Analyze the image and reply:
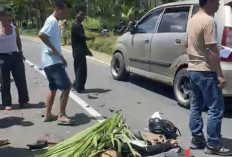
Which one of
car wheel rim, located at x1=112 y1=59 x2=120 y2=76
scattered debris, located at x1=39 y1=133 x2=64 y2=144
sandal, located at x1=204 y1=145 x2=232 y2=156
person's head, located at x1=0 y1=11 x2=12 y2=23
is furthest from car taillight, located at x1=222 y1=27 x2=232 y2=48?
car wheel rim, located at x1=112 y1=59 x2=120 y2=76

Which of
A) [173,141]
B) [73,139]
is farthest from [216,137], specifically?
[73,139]

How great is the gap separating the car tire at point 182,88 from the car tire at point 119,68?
260cm

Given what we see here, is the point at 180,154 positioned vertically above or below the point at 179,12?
below

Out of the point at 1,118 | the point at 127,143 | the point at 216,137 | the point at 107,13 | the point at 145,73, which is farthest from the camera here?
the point at 107,13

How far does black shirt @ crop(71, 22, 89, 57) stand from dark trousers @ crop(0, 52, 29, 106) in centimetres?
144

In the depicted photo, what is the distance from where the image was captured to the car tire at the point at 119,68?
34.9 ft

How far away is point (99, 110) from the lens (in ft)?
27.1

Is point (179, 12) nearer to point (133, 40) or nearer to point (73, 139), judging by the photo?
point (133, 40)

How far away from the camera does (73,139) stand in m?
5.19

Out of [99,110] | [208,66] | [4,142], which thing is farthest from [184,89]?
[4,142]

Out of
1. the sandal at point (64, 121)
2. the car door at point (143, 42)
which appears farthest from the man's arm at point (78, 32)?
the sandal at point (64, 121)

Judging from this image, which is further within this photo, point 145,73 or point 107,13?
point 107,13

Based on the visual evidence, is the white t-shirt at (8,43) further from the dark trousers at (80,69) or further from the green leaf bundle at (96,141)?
the green leaf bundle at (96,141)

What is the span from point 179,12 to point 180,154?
3903 millimetres
